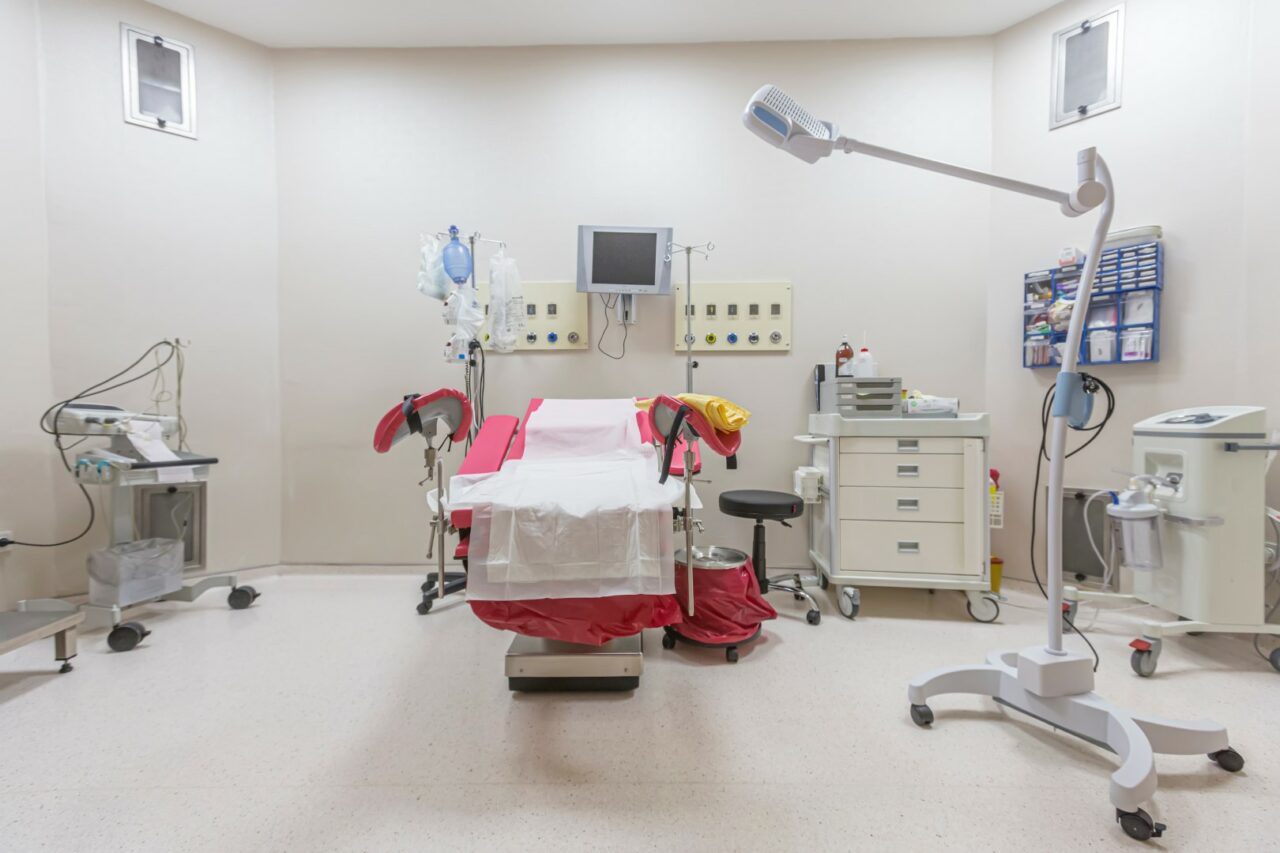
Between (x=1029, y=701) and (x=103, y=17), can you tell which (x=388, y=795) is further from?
(x=103, y=17)

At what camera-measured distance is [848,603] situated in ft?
7.37

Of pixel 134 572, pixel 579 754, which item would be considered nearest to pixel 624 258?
pixel 579 754

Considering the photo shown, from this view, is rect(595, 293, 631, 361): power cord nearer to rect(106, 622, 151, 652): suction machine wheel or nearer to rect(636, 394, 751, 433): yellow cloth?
rect(636, 394, 751, 433): yellow cloth

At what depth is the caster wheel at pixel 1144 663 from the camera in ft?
5.62

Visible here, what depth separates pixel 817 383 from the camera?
2.78m

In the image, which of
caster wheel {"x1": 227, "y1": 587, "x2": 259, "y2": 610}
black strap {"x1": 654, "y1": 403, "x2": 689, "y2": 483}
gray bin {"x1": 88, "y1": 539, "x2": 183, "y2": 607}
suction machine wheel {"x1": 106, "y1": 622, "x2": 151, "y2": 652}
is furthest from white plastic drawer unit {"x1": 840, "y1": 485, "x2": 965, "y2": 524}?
gray bin {"x1": 88, "y1": 539, "x2": 183, "y2": 607}

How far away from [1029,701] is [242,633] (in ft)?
9.17

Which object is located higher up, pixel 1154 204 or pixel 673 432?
pixel 1154 204

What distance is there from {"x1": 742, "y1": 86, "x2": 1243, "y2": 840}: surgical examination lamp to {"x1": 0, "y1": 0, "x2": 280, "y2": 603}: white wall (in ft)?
9.69

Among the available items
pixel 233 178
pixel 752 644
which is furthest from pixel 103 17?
pixel 752 644

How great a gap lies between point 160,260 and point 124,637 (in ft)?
5.99

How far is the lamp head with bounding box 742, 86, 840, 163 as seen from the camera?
3.70 feet

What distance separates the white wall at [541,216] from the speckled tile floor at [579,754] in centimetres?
110

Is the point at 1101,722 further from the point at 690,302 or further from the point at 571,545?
the point at 690,302
